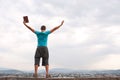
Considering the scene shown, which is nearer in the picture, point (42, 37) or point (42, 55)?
point (42, 37)

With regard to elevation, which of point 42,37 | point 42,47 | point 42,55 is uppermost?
point 42,37

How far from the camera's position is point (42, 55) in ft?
61.1

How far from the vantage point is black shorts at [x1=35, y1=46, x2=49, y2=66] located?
60.2 ft

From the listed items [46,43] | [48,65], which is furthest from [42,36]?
[48,65]

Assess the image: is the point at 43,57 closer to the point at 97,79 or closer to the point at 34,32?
the point at 34,32

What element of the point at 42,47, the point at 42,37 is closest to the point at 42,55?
the point at 42,47

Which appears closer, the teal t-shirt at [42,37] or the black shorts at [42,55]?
A: the teal t-shirt at [42,37]

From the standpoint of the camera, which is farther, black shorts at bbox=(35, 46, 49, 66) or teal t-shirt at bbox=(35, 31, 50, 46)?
black shorts at bbox=(35, 46, 49, 66)

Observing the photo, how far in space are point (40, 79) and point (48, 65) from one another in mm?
1537

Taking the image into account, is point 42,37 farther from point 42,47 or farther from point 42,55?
point 42,55

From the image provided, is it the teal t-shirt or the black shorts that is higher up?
the teal t-shirt

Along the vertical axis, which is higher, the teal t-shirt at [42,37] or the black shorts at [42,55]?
the teal t-shirt at [42,37]

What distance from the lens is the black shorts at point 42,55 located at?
18344 mm

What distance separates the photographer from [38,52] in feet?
60.4
